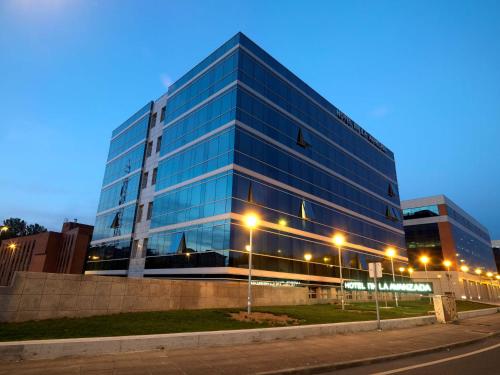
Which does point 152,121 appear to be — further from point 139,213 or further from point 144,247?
point 144,247

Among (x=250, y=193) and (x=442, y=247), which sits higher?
(x=442, y=247)

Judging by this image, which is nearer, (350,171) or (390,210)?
(350,171)

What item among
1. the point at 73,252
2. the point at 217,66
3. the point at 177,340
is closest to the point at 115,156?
the point at 73,252

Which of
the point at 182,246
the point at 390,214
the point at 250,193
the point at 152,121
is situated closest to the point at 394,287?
the point at 250,193

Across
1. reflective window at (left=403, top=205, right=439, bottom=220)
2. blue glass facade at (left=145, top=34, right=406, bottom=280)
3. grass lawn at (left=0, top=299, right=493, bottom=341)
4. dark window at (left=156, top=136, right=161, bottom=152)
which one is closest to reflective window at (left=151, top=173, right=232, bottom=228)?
blue glass facade at (left=145, top=34, right=406, bottom=280)

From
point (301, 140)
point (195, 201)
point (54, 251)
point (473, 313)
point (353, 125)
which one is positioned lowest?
point (473, 313)

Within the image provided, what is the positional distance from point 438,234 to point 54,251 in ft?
280

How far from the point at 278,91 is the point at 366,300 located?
27.3m

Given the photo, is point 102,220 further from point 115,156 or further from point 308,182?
point 308,182

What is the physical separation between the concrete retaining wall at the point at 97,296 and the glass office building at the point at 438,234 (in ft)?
243

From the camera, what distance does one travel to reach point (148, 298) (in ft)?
51.3

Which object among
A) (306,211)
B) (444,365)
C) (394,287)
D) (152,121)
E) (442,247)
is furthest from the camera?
(442,247)

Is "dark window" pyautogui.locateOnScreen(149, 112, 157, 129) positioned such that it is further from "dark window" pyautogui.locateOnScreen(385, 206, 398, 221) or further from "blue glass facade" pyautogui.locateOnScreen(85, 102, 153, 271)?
"dark window" pyautogui.locateOnScreen(385, 206, 398, 221)

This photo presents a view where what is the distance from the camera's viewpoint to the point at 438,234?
257 feet
